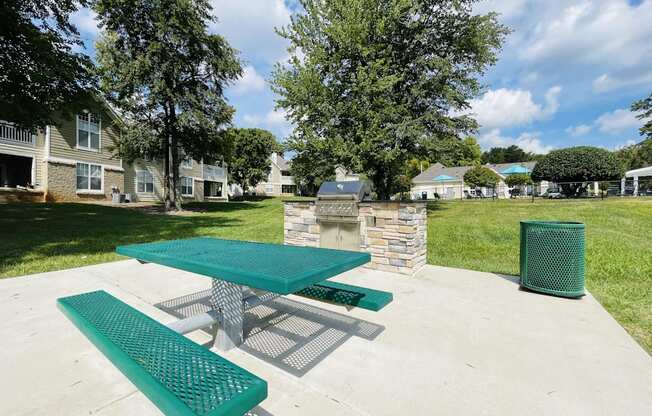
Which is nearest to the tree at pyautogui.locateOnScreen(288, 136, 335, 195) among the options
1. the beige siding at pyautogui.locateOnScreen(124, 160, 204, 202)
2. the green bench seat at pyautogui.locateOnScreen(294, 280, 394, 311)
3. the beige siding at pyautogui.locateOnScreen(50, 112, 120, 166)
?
the green bench seat at pyautogui.locateOnScreen(294, 280, 394, 311)

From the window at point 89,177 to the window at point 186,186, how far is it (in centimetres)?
723

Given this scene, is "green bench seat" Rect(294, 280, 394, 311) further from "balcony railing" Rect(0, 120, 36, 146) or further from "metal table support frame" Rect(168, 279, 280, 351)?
"balcony railing" Rect(0, 120, 36, 146)

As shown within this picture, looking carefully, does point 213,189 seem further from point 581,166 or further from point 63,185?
point 581,166

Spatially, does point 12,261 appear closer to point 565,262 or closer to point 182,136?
point 565,262

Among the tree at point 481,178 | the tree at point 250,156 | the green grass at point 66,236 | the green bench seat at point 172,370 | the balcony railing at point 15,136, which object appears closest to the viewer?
the green bench seat at point 172,370

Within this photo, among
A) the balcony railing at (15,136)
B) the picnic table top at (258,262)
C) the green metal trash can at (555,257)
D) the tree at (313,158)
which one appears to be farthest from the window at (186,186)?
the green metal trash can at (555,257)

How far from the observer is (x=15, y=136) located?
15703mm

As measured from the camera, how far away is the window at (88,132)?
713 inches

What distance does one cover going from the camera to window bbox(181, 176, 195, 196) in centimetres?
2639

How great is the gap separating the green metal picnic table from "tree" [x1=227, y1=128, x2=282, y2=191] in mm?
33243

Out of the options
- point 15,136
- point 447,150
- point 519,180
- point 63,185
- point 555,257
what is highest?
point 15,136

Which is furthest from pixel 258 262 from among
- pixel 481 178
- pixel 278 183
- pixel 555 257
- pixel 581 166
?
pixel 278 183

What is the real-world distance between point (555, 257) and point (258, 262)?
12.4 ft

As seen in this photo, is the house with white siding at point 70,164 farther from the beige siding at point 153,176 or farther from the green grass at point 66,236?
the green grass at point 66,236
